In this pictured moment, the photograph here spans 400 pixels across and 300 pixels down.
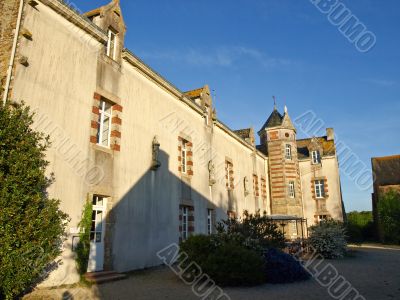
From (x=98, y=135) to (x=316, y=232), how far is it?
32.7ft

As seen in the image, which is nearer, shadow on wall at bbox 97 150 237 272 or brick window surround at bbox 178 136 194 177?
shadow on wall at bbox 97 150 237 272

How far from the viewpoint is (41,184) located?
7.02 m

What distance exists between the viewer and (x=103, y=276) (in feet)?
28.3

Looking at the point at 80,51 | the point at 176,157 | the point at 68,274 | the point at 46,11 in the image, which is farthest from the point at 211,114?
the point at 68,274

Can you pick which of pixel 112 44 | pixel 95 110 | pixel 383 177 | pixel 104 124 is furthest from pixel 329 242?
pixel 383 177

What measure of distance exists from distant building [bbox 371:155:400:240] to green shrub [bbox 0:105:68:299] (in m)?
24.8

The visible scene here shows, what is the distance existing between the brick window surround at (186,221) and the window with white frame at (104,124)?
478 cm

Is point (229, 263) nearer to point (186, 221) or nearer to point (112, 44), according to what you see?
point (186, 221)

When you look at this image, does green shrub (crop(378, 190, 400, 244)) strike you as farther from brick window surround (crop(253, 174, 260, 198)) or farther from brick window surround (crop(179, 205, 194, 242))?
brick window surround (crop(179, 205, 194, 242))

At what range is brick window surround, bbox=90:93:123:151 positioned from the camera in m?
9.48

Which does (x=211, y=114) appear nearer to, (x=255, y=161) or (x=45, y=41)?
(x=255, y=161)

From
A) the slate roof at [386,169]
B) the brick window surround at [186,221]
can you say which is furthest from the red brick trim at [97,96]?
the slate roof at [386,169]

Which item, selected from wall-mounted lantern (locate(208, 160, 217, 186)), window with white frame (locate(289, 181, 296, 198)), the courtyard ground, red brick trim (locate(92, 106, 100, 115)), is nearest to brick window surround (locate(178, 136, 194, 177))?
wall-mounted lantern (locate(208, 160, 217, 186))

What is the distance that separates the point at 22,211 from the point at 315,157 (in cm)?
2462
